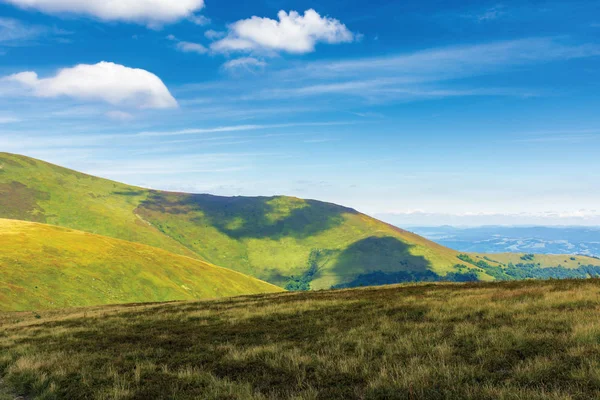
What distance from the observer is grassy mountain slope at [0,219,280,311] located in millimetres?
81438

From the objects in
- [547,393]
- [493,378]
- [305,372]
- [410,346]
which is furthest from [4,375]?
[547,393]

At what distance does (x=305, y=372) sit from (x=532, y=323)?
8.80 meters

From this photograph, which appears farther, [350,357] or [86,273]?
[86,273]

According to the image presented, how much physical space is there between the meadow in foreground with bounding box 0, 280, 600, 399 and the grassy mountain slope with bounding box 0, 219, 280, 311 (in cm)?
7031

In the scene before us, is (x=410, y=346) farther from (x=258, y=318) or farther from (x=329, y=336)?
(x=258, y=318)

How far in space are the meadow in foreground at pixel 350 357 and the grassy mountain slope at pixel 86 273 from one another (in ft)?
231

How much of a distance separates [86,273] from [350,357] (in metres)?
111

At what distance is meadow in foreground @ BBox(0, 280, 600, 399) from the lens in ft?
27.5

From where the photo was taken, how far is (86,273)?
10169 centimetres

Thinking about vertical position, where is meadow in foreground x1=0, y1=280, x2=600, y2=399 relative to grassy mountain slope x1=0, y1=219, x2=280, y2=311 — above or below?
above

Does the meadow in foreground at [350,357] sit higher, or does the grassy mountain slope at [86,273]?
→ the meadow in foreground at [350,357]

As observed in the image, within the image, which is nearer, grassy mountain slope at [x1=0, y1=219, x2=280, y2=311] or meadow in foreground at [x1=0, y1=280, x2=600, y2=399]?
meadow in foreground at [x1=0, y1=280, x2=600, y2=399]

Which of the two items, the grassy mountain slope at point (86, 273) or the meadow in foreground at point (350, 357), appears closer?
the meadow in foreground at point (350, 357)

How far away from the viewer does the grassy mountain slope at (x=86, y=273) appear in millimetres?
81438
